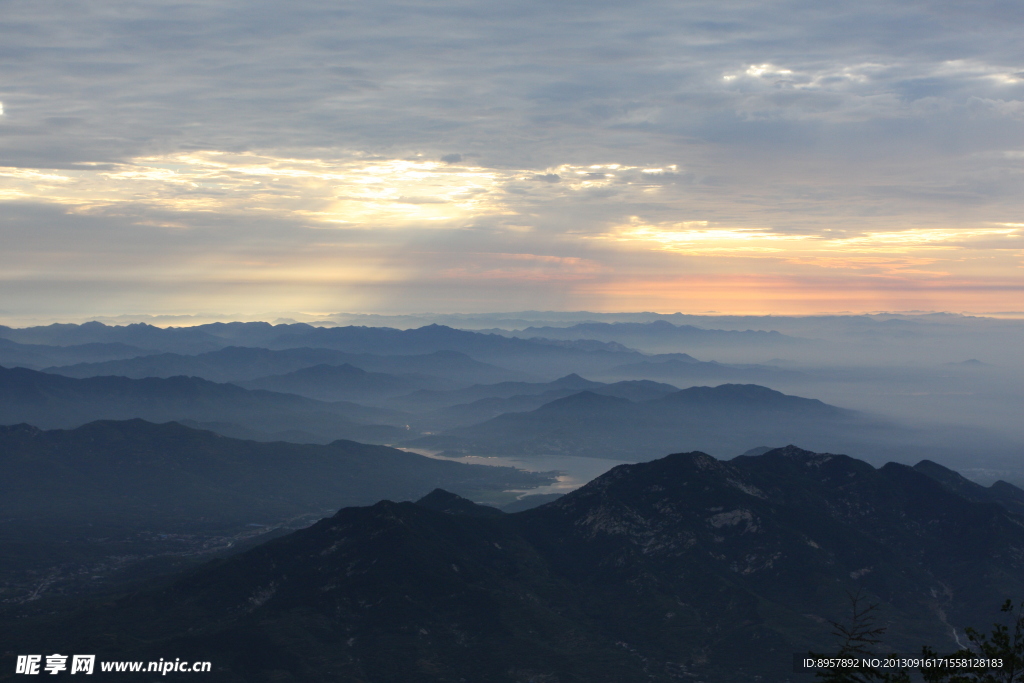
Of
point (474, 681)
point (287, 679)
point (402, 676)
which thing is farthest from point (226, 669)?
point (474, 681)

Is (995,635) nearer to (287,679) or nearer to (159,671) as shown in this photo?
(287,679)

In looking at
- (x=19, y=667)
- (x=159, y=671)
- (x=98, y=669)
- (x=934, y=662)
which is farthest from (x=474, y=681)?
(x=934, y=662)

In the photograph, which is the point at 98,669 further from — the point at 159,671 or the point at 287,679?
the point at 287,679

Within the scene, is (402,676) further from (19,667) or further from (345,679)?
(19,667)

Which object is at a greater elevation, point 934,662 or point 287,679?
point 934,662

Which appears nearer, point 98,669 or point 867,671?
point 867,671

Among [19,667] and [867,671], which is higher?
[867,671]

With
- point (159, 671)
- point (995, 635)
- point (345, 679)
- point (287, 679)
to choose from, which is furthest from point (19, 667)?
point (995, 635)

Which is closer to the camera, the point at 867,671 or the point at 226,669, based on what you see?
the point at 867,671
